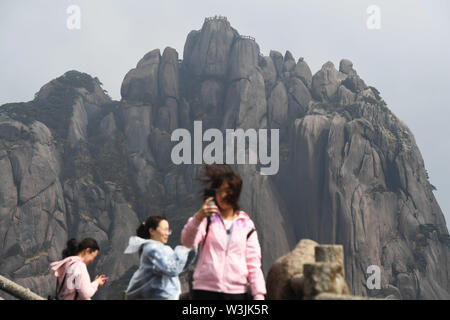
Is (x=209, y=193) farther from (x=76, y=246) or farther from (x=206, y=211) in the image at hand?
(x=76, y=246)

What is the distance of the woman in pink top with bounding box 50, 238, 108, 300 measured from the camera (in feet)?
20.8

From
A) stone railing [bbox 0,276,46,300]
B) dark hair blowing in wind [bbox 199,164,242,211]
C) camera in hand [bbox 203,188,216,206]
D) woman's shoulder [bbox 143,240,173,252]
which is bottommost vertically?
stone railing [bbox 0,276,46,300]

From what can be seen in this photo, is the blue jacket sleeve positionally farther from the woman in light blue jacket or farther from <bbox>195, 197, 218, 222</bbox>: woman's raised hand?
<bbox>195, 197, 218, 222</bbox>: woman's raised hand

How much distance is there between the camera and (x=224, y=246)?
4797mm

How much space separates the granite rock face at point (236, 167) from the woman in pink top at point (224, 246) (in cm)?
3755

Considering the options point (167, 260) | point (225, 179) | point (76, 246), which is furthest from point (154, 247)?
point (76, 246)

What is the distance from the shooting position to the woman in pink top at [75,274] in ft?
20.8

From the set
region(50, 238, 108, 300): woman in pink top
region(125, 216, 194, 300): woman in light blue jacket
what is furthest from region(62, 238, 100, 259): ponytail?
region(125, 216, 194, 300): woman in light blue jacket

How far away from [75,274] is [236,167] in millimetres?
38338

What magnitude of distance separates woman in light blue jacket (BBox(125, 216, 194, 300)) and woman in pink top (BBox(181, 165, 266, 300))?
11.9 inches

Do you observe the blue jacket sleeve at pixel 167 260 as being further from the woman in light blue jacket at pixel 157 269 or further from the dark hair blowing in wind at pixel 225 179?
the dark hair blowing in wind at pixel 225 179

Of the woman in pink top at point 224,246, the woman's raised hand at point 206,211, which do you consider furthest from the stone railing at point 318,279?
the woman's raised hand at point 206,211
